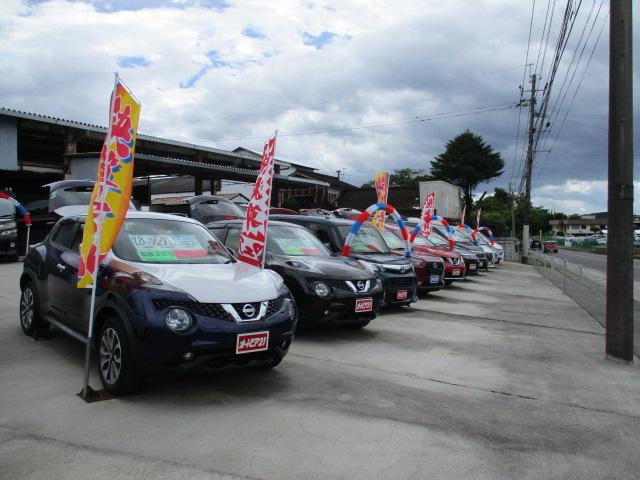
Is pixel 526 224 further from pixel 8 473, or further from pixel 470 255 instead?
pixel 8 473

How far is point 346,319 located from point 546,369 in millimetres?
2369

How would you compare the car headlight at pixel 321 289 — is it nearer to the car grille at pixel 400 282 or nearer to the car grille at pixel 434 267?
the car grille at pixel 400 282

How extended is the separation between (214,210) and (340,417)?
11.5m

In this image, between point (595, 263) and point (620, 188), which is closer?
point (620, 188)

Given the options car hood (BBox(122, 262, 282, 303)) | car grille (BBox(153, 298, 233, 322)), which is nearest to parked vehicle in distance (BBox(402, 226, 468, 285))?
car hood (BBox(122, 262, 282, 303))

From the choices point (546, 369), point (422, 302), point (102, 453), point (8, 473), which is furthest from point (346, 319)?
point (422, 302)

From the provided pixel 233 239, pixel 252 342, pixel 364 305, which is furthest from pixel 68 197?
pixel 252 342

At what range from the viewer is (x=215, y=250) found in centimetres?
525

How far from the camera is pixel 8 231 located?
1223 cm

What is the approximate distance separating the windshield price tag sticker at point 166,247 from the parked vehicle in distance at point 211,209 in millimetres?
9148

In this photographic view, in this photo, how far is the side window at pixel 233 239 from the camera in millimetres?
7302

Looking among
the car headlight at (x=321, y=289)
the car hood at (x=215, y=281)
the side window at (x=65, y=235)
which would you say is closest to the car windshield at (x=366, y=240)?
the car headlight at (x=321, y=289)

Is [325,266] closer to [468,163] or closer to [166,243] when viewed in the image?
[166,243]

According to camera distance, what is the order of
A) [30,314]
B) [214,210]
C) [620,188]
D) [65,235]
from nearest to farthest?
1. [65,235]
2. [30,314]
3. [620,188]
4. [214,210]
